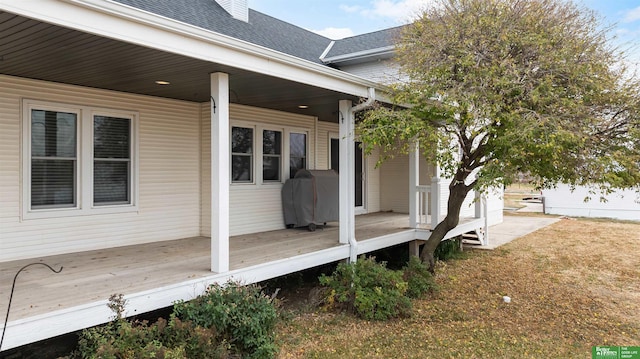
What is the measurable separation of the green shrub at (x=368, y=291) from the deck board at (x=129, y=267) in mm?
580

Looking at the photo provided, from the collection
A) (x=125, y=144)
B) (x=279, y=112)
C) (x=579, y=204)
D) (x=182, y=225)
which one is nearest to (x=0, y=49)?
(x=125, y=144)

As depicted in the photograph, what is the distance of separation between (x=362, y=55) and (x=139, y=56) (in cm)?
684

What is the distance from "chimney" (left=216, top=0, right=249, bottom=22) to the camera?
889cm

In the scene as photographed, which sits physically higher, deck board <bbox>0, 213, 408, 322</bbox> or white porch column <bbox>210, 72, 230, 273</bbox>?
white porch column <bbox>210, 72, 230, 273</bbox>

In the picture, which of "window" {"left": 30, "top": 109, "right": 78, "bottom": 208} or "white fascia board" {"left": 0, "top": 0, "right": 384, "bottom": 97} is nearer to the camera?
"white fascia board" {"left": 0, "top": 0, "right": 384, "bottom": 97}

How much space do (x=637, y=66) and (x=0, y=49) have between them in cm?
728

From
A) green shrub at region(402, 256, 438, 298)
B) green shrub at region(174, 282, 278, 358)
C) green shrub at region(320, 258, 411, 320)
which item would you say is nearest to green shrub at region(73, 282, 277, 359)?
green shrub at region(174, 282, 278, 358)

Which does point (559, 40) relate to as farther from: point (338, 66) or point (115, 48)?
point (338, 66)

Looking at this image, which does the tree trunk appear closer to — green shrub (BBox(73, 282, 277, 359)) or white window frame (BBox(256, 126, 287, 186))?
white window frame (BBox(256, 126, 287, 186))

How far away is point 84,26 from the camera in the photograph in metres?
3.17

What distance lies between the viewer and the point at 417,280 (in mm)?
6223

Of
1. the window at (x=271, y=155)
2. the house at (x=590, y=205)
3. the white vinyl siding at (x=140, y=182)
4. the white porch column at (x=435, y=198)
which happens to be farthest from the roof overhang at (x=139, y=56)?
the house at (x=590, y=205)

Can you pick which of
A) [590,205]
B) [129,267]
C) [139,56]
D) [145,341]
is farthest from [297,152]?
[590,205]

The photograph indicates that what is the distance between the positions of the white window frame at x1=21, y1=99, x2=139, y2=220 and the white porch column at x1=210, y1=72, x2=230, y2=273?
211 centimetres
